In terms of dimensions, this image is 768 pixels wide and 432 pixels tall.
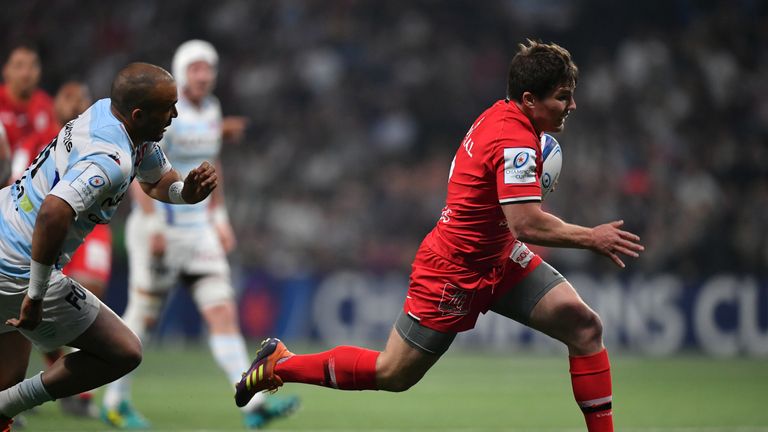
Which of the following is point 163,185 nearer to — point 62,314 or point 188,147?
point 62,314

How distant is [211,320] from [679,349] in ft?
28.4

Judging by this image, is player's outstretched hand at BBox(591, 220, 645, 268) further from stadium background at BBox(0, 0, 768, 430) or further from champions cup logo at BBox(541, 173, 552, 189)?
stadium background at BBox(0, 0, 768, 430)

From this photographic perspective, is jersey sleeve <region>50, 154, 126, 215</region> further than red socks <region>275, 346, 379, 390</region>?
No

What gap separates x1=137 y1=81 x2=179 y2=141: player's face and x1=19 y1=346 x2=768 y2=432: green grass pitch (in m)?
2.99

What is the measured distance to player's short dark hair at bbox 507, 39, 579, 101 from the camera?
5.50m

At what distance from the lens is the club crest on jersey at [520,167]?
5.28 m

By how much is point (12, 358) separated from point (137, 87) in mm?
1713

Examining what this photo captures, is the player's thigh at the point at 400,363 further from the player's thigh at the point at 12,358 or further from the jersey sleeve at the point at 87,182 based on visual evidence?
the player's thigh at the point at 12,358

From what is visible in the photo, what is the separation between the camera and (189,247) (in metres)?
8.59

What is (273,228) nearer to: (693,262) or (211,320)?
(693,262)

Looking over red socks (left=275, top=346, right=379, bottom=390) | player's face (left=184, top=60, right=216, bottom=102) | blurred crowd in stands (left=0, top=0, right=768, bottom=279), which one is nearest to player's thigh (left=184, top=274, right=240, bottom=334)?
player's face (left=184, top=60, right=216, bottom=102)

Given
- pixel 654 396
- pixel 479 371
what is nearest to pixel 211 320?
pixel 654 396

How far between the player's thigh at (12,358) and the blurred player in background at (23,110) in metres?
3.08

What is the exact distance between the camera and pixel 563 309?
5770 millimetres
